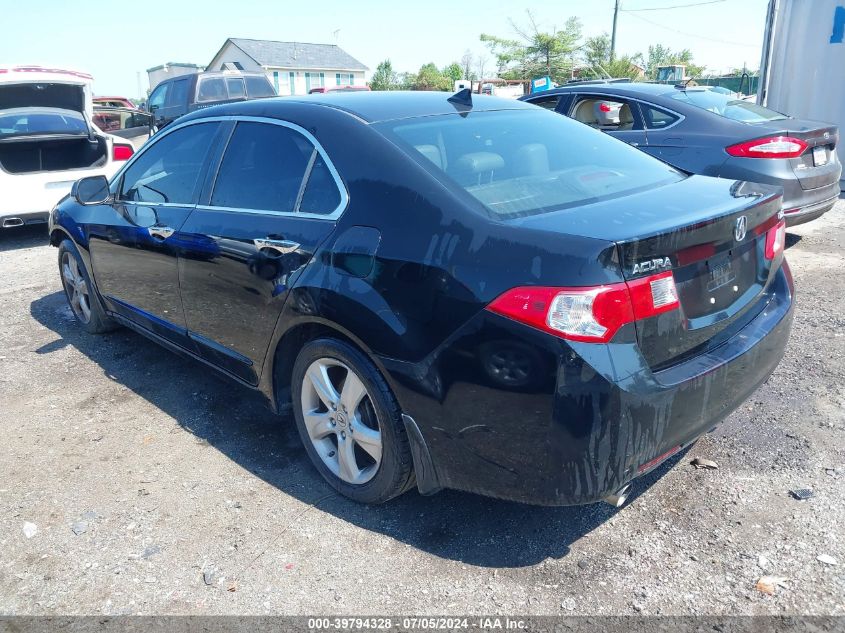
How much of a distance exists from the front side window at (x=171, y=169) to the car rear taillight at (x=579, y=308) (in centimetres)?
215

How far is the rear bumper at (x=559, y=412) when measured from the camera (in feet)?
7.22

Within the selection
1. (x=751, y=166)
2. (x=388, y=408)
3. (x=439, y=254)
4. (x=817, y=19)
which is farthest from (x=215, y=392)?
(x=817, y=19)

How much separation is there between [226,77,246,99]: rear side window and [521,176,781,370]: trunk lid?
1358 cm

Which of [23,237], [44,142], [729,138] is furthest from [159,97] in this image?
[729,138]

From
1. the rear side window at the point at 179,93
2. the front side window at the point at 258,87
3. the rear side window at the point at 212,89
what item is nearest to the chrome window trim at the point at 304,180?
the rear side window at the point at 212,89

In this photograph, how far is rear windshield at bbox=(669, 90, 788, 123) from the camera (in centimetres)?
641

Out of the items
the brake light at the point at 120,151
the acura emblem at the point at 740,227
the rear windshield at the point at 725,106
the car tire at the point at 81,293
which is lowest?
the car tire at the point at 81,293

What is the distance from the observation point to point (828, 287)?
18.7ft

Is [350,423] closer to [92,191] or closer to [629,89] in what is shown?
[92,191]

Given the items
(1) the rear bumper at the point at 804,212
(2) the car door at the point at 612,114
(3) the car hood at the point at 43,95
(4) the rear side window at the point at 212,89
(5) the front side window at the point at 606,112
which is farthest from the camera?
(4) the rear side window at the point at 212,89

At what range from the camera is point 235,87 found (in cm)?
1493

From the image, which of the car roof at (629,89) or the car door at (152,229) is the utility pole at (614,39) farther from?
the car door at (152,229)

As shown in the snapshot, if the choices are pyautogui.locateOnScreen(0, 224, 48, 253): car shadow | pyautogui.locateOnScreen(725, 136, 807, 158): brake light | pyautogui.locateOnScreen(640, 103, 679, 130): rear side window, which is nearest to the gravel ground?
pyautogui.locateOnScreen(725, 136, 807, 158): brake light

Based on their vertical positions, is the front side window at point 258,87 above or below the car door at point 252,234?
above
